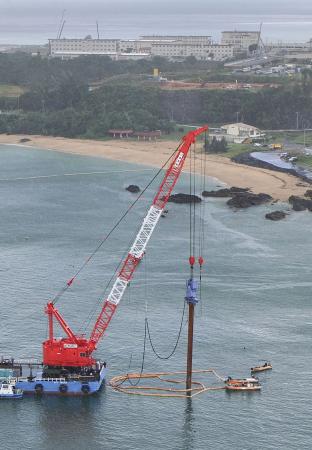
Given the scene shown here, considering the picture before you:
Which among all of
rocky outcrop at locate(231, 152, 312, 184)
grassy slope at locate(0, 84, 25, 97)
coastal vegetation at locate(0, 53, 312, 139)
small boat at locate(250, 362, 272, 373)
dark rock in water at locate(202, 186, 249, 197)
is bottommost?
small boat at locate(250, 362, 272, 373)

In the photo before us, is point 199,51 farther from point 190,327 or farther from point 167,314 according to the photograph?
point 190,327

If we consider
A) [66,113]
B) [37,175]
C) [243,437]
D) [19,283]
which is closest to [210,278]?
[19,283]

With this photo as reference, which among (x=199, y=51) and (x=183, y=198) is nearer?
(x=183, y=198)

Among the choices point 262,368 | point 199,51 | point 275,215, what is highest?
point 199,51

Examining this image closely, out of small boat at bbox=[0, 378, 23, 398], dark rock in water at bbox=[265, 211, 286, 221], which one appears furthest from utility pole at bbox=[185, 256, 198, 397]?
dark rock in water at bbox=[265, 211, 286, 221]

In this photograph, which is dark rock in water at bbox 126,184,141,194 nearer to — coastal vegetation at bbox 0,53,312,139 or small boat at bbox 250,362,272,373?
coastal vegetation at bbox 0,53,312,139

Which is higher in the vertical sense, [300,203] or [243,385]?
[300,203]

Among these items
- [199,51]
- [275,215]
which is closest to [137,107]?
[275,215]
